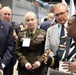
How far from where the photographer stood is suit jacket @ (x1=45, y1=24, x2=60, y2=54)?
10.7 ft

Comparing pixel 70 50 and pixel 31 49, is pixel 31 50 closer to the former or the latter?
pixel 31 49

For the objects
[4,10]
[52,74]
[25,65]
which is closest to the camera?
[52,74]

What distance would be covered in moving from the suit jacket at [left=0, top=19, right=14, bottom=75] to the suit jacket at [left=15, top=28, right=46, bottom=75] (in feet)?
0.78

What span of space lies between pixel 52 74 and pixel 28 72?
153 cm

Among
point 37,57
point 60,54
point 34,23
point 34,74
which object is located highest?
point 34,23

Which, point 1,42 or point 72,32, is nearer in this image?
point 72,32

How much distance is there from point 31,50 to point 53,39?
430mm

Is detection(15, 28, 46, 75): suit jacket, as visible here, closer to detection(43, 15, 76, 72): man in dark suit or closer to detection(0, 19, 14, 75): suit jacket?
detection(0, 19, 14, 75): suit jacket

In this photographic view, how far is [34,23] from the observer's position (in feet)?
11.7

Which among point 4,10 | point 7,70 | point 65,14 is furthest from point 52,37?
point 4,10

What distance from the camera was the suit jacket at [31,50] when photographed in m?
3.55

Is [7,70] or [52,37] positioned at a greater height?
[52,37]

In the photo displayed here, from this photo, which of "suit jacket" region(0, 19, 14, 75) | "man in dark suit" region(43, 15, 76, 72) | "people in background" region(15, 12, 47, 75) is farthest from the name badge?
"man in dark suit" region(43, 15, 76, 72)

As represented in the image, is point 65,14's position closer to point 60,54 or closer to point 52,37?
point 52,37
